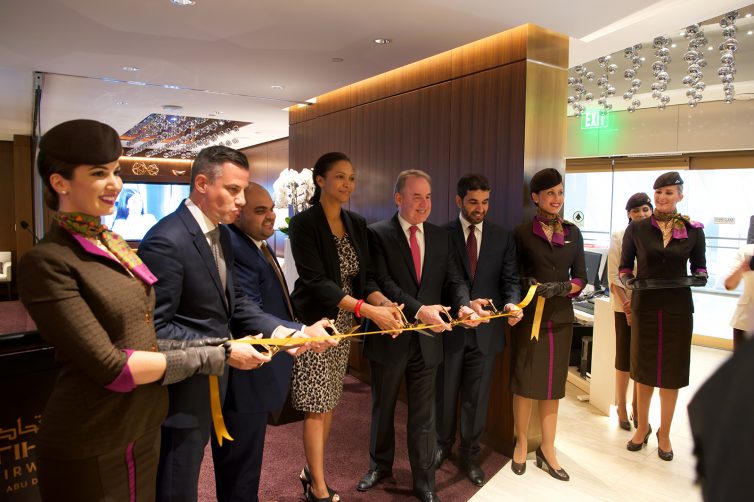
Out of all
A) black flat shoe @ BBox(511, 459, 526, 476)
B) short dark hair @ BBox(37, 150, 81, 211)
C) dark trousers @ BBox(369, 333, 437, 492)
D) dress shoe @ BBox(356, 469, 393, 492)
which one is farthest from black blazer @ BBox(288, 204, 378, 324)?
black flat shoe @ BBox(511, 459, 526, 476)

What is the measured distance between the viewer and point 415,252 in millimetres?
3123

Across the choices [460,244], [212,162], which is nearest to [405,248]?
[460,244]

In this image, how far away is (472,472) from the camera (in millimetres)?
3443

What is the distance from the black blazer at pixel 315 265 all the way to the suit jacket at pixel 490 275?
831 millimetres

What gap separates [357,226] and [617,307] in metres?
2.74

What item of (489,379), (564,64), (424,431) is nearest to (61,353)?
(424,431)

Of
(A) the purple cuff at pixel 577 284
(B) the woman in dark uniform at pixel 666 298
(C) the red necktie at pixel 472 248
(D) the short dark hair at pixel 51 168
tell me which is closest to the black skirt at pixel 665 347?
(B) the woman in dark uniform at pixel 666 298

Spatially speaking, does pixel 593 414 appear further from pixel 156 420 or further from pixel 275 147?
pixel 275 147

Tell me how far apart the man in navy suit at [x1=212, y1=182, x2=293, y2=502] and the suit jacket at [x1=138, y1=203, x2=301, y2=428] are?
1.00 feet

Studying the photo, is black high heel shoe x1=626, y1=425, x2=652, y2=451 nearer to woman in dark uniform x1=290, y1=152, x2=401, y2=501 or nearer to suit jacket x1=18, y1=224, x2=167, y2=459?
woman in dark uniform x1=290, y1=152, x2=401, y2=501

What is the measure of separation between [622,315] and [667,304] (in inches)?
28.5

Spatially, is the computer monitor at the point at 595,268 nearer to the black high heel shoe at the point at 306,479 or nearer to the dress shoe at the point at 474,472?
the dress shoe at the point at 474,472

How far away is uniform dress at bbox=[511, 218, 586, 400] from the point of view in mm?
3434

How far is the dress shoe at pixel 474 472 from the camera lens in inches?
134
